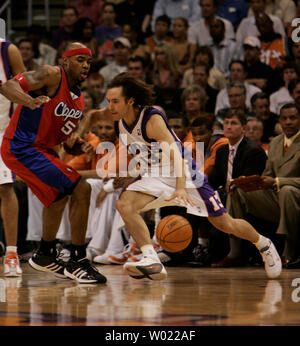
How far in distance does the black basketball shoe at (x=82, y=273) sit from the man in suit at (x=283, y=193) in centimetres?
201

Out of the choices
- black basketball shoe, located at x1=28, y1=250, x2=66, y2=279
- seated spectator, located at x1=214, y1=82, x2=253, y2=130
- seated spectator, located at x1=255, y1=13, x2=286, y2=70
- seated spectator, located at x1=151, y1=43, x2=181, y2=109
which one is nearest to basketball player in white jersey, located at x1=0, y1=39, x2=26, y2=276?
black basketball shoe, located at x1=28, y1=250, x2=66, y2=279

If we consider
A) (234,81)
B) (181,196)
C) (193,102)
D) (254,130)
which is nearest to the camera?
(181,196)

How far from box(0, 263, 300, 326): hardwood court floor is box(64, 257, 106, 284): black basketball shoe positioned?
68mm

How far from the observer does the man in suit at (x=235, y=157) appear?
21.9ft

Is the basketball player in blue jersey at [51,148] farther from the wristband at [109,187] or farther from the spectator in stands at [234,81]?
the spectator in stands at [234,81]

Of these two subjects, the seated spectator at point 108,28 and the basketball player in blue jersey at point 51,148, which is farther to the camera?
the seated spectator at point 108,28

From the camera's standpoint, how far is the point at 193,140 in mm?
6953

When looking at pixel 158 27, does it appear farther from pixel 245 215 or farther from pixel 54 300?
pixel 54 300

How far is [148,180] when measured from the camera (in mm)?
5090

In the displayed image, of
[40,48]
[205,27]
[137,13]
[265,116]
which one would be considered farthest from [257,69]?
[40,48]

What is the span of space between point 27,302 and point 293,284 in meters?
2.02

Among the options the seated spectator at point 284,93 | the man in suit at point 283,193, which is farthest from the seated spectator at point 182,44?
the man in suit at point 283,193

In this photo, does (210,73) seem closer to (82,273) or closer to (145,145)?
(145,145)

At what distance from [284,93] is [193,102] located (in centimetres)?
130
